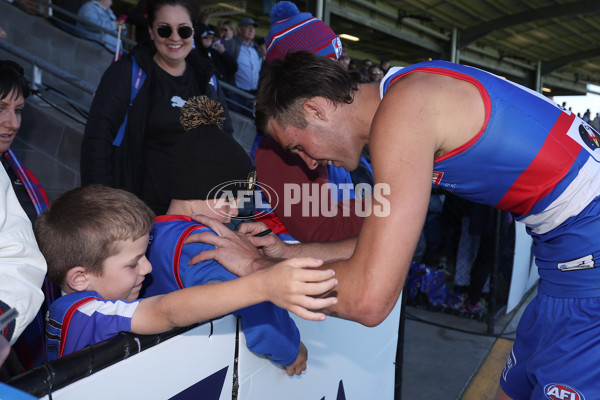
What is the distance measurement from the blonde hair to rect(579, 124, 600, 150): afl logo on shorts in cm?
129

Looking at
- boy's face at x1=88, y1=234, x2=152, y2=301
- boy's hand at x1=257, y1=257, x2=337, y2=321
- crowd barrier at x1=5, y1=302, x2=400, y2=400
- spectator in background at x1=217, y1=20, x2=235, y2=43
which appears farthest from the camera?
spectator in background at x1=217, y1=20, x2=235, y2=43

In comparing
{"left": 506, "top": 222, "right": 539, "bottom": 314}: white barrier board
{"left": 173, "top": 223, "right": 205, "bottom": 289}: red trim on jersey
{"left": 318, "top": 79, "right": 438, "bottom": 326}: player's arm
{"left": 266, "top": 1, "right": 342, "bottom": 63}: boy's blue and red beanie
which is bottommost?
{"left": 506, "top": 222, "right": 539, "bottom": 314}: white barrier board

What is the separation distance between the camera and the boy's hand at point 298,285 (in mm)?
1076

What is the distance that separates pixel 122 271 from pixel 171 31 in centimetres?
173

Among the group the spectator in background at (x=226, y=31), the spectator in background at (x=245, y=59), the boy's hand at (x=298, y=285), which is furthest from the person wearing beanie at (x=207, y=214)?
the spectator in background at (x=226, y=31)

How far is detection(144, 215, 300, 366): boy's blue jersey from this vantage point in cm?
145

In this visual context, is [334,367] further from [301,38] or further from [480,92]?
[301,38]

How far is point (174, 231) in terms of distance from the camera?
5.30ft

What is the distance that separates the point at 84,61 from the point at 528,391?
6743mm

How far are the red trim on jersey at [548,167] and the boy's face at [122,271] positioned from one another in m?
1.07

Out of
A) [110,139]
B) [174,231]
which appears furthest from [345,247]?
[110,139]

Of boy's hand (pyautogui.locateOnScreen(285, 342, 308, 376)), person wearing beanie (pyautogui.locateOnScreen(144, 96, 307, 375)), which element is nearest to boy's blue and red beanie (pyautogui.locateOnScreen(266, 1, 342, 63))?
person wearing beanie (pyautogui.locateOnScreen(144, 96, 307, 375))

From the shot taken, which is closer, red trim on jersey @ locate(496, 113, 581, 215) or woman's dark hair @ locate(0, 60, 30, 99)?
red trim on jersey @ locate(496, 113, 581, 215)

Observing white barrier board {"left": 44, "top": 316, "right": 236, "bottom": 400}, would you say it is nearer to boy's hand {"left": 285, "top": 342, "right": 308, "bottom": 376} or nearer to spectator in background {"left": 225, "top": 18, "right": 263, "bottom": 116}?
boy's hand {"left": 285, "top": 342, "right": 308, "bottom": 376}
